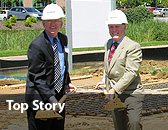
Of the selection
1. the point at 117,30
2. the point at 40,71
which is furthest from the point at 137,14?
the point at 40,71

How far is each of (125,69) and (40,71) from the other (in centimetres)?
95

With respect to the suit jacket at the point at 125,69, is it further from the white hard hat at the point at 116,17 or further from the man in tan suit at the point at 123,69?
the white hard hat at the point at 116,17

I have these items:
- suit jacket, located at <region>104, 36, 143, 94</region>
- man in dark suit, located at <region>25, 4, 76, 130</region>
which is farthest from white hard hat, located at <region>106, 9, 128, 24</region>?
man in dark suit, located at <region>25, 4, 76, 130</region>

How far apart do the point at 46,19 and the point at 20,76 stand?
8783 millimetres

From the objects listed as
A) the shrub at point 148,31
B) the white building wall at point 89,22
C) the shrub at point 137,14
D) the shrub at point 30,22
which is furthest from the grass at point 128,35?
the shrub at point 30,22

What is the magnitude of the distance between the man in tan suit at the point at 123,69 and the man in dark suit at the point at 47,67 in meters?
0.57

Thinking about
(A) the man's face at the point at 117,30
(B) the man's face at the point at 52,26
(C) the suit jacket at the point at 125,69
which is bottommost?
(C) the suit jacket at the point at 125,69

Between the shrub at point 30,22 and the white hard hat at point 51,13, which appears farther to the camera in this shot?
the shrub at point 30,22

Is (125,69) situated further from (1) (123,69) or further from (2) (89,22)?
(2) (89,22)

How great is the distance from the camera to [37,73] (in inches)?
145

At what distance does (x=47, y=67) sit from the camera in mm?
3746

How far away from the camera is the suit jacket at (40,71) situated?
3680mm

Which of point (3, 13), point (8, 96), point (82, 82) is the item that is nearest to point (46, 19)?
point (8, 96)

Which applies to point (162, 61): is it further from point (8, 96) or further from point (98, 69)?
point (8, 96)
